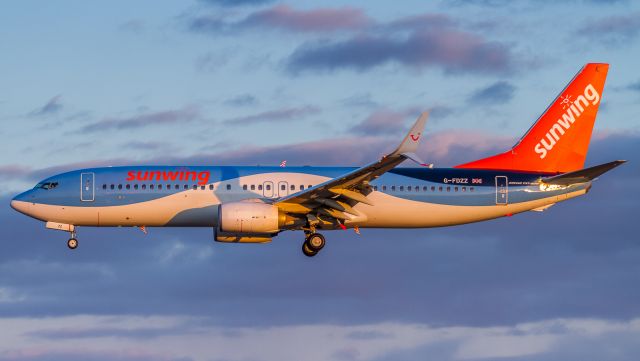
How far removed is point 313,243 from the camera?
195ft

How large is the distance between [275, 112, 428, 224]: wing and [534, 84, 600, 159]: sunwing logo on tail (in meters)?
11.3

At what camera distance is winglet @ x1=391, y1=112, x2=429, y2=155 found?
50.4 meters

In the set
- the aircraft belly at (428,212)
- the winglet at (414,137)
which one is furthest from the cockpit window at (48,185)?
the winglet at (414,137)

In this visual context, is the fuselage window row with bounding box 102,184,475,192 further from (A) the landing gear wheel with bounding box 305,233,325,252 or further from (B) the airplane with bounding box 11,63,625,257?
(A) the landing gear wheel with bounding box 305,233,325,252

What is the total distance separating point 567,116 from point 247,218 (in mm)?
19672

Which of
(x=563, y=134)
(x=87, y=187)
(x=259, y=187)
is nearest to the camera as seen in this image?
(x=87, y=187)

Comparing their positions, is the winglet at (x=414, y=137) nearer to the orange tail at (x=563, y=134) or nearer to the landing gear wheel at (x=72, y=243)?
the orange tail at (x=563, y=134)

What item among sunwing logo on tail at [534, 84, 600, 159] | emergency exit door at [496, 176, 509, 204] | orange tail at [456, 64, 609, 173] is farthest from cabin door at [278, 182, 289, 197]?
sunwing logo on tail at [534, 84, 600, 159]

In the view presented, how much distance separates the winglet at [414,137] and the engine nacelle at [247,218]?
28.3 feet

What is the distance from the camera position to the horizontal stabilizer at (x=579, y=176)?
58812 millimetres

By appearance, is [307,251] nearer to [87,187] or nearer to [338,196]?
[338,196]

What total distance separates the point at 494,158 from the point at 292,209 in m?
12.3

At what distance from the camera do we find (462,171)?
6219cm

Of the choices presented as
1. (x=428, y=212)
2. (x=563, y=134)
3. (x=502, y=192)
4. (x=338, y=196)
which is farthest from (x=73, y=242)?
(x=563, y=134)
